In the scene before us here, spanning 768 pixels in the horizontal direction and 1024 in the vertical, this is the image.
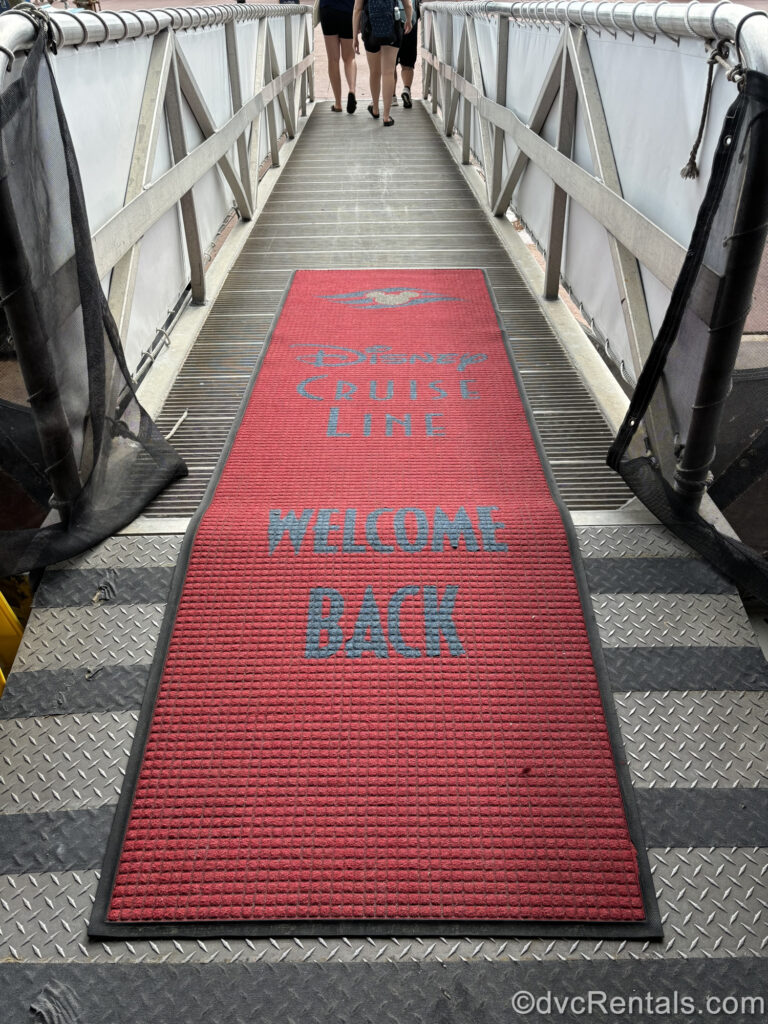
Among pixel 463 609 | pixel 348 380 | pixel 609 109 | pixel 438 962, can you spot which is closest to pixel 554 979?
pixel 438 962

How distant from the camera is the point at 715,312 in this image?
1934mm

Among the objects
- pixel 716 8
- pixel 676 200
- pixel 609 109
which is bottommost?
pixel 676 200

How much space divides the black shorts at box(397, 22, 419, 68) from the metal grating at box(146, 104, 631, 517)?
1.57 meters

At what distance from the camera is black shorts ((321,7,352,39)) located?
8625 millimetres

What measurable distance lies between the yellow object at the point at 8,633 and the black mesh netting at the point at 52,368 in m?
0.11

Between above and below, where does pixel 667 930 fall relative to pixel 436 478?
below

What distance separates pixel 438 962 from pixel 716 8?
2.19 meters

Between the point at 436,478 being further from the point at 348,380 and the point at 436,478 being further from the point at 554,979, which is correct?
the point at 554,979

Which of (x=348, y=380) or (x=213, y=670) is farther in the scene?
(x=348, y=380)

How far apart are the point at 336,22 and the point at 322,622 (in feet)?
28.7

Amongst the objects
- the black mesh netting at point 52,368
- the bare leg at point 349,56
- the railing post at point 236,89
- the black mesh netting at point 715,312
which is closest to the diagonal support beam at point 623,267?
the black mesh netting at point 715,312

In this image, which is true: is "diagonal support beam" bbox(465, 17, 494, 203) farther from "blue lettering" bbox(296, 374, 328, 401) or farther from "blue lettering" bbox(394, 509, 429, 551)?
"blue lettering" bbox(394, 509, 429, 551)

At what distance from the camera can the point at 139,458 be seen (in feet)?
8.45

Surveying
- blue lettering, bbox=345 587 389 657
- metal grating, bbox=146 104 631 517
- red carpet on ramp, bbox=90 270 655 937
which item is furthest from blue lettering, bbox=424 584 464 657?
metal grating, bbox=146 104 631 517
